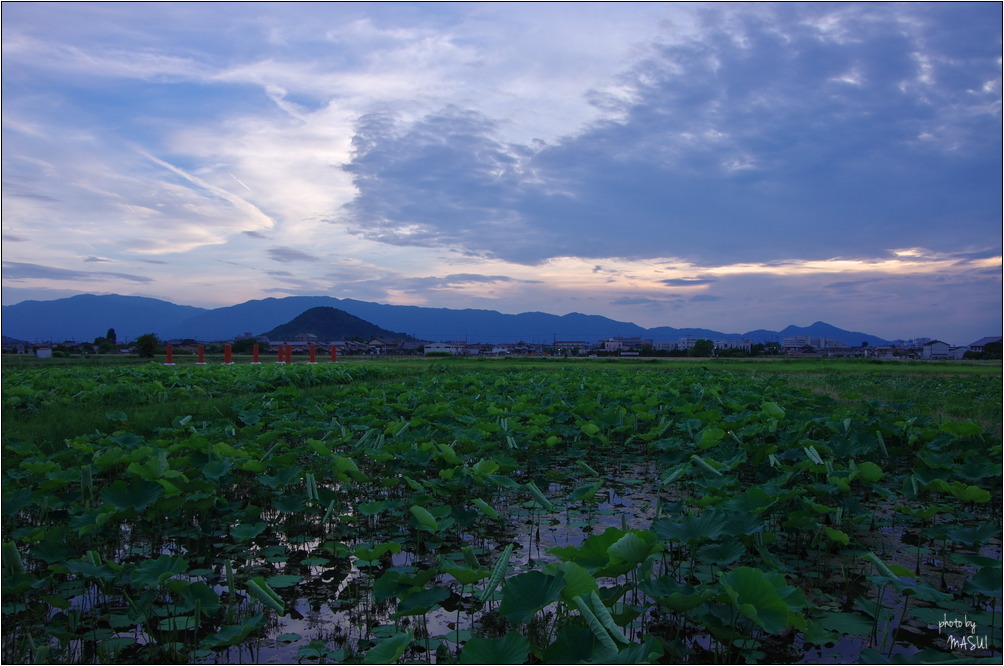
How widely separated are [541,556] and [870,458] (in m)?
3.48

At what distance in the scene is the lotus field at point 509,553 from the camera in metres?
1.78

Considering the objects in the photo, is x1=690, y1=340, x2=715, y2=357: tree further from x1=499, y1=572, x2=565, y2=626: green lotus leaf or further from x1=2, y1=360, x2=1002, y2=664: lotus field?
x1=499, y1=572, x2=565, y2=626: green lotus leaf

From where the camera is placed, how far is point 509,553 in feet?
6.20

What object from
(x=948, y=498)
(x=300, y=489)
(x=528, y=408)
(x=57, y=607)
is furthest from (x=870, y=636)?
(x=528, y=408)

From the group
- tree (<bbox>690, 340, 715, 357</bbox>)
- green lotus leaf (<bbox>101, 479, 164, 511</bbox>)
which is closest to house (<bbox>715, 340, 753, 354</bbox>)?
tree (<bbox>690, 340, 715, 357</bbox>)

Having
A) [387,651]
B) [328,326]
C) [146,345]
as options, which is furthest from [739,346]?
[328,326]

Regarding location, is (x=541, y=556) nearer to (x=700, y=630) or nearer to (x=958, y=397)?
(x=700, y=630)

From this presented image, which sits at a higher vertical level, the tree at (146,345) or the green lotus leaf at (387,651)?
the tree at (146,345)

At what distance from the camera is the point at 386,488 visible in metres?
3.93

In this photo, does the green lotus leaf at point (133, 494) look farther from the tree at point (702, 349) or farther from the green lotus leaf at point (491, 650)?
the tree at point (702, 349)

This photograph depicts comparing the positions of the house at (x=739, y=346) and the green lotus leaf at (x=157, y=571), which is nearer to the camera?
the green lotus leaf at (x=157, y=571)

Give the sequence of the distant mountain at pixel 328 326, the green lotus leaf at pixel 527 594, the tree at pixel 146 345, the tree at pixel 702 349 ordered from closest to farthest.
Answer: the green lotus leaf at pixel 527 594 < the tree at pixel 146 345 < the tree at pixel 702 349 < the distant mountain at pixel 328 326

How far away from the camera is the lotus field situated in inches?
69.9

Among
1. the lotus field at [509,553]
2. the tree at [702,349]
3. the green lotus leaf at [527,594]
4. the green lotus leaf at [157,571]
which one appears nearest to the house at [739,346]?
the tree at [702,349]
